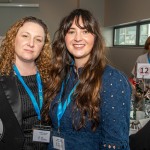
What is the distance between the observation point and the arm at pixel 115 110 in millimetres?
1211

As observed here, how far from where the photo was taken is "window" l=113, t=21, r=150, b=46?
495cm

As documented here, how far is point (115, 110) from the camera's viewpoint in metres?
1.21

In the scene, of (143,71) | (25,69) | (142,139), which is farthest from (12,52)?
(143,71)

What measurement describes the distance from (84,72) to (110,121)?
334mm

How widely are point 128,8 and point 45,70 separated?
12.7 feet

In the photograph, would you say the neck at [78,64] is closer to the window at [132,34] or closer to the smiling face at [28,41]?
the smiling face at [28,41]

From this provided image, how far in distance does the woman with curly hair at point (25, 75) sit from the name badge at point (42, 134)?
34 mm

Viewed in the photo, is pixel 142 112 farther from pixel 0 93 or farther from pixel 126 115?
pixel 0 93

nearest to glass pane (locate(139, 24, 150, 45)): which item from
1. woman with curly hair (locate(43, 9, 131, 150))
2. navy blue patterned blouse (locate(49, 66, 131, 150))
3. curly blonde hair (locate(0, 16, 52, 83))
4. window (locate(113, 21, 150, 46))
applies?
window (locate(113, 21, 150, 46))

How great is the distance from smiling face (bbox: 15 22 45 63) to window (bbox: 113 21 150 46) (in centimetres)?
360

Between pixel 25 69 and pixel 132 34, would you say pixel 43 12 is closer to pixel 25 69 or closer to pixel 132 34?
pixel 132 34

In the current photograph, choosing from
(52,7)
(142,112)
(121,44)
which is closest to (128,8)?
(121,44)

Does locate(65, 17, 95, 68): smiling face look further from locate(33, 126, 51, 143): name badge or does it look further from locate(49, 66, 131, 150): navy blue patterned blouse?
locate(33, 126, 51, 143): name badge

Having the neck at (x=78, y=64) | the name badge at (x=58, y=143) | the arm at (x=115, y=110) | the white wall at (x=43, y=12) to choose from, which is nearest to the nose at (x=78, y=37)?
the neck at (x=78, y=64)
